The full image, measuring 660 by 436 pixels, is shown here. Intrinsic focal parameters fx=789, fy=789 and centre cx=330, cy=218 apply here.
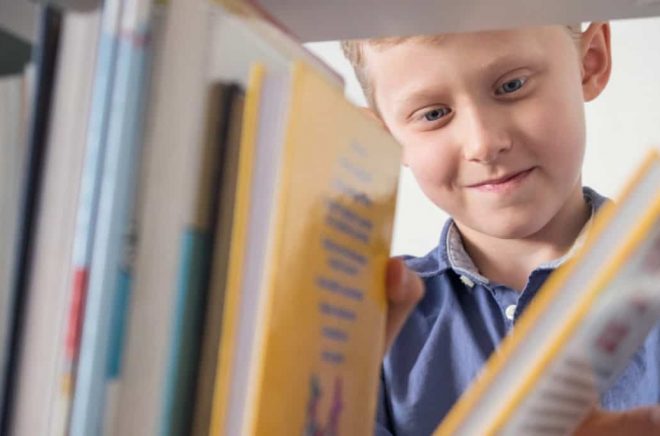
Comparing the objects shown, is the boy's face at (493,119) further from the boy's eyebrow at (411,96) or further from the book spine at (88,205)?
the book spine at (88,205)

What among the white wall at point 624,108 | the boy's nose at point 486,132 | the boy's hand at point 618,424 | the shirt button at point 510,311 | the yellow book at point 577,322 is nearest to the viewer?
the yellow book at point 577,322

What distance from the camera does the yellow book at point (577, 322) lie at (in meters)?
0.30

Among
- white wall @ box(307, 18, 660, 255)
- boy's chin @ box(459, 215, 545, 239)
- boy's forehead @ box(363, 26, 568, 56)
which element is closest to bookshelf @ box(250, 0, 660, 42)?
boy's forehead @ box(363, 26, 568, 56)

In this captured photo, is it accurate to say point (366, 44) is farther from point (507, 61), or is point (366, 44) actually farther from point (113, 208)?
point (113, 208)

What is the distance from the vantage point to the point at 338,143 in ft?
1.29

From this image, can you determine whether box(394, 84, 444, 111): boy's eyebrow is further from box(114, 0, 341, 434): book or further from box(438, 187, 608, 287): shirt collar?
box(114, 0, 341, 434): book

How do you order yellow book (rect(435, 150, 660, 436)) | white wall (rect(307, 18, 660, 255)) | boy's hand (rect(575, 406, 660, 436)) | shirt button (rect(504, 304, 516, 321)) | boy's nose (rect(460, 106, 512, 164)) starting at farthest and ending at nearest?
white wall (rect(307, 18, 660, 255)), shirt button (rect(504, 304, 516, 321)), boy's nose (rect(460, 106, 512, 164)), boy's hand (rect(575, 406, 660, 436)), yellow book (rect(435, 150, 660, 436))

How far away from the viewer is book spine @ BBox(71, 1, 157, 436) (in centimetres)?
31

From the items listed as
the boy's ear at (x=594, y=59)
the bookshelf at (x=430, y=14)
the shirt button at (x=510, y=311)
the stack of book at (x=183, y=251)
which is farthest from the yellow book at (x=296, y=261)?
the boy's ear at (x=594, y=59)

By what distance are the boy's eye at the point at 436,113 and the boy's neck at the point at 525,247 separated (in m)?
0.20

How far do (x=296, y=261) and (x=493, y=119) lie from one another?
1.61ft

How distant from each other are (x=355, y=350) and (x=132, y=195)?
0.56ft

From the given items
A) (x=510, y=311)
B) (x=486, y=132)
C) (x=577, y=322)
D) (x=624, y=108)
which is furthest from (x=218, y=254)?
(x=624, y=108)

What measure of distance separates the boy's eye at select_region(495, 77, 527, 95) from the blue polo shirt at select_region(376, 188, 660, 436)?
0.65 feet
